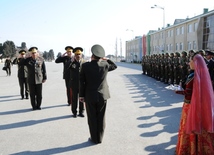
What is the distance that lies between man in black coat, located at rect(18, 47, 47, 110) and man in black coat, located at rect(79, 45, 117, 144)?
3172 millimetres

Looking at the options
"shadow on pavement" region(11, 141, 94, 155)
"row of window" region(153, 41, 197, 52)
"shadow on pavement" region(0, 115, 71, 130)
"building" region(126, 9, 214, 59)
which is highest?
"building" region(126, 9, 214, 59)

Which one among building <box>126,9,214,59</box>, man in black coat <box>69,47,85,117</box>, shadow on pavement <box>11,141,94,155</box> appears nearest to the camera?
shadow on pavement <box>11,141,94,155</box>

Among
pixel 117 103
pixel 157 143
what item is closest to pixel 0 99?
pixel 117 103

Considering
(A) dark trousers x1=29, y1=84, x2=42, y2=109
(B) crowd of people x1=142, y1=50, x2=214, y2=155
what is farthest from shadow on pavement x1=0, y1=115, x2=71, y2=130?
(B) crowd of people x1=142, y1=50, x2=214, y2=155

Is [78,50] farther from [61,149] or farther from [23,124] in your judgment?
[61,149]

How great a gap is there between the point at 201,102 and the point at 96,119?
2111 mm

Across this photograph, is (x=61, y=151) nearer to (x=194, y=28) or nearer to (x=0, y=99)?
(x=0, y=99)

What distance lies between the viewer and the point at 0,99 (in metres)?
9.72

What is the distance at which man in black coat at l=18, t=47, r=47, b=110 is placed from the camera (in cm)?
749

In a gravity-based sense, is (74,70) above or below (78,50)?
below

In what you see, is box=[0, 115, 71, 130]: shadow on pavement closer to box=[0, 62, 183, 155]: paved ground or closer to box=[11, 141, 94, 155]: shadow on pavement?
box=[0, 62, 183, 155]: paved ground

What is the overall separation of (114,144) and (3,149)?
6.65 ft

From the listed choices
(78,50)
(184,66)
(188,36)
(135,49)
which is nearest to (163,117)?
(78,50)

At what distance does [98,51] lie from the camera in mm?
4711
